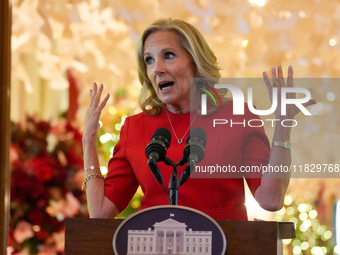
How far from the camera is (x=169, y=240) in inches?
35.7

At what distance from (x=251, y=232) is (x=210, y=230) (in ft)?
0.30

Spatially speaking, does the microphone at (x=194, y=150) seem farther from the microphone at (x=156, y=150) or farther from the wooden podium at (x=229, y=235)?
the wooden podium at (x=229, y=235)

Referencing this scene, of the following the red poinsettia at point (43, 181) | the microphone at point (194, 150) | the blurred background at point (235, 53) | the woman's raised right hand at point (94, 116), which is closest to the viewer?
the microphone at point (194, 150)

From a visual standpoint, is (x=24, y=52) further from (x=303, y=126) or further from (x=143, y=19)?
(x=303, y=126)

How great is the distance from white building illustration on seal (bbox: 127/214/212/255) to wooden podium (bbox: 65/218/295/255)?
0.05m

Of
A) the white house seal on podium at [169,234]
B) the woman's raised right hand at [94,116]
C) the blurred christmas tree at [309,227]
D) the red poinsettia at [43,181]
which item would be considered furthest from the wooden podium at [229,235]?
the blurred christmas tree at [309,227]

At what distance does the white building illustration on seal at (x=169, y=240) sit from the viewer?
0.90m

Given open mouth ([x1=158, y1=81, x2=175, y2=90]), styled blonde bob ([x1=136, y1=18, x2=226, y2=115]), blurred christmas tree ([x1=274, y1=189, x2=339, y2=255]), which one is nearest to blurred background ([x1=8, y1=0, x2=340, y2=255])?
blurred christmas tree ([x1=274, y1=189, x2=339, y2=255])

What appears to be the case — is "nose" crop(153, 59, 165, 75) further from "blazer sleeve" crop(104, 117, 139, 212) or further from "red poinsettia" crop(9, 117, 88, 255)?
"red poinsettia" crop(9, 117, 88, 255)

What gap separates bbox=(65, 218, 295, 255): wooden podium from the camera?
91cm

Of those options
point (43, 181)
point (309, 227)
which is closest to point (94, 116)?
point (43, 181)

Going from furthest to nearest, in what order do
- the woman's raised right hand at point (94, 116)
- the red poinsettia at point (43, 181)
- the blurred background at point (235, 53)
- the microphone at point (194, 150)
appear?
the blurred background at point (235, 53)
the red poinsettia at point (43, 181)
the woman's raised right hand at point (94, 116)
the microphone at point (194, 150)

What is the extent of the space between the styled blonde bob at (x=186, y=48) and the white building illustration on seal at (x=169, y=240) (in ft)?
2.27

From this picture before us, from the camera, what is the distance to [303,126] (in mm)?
2615
